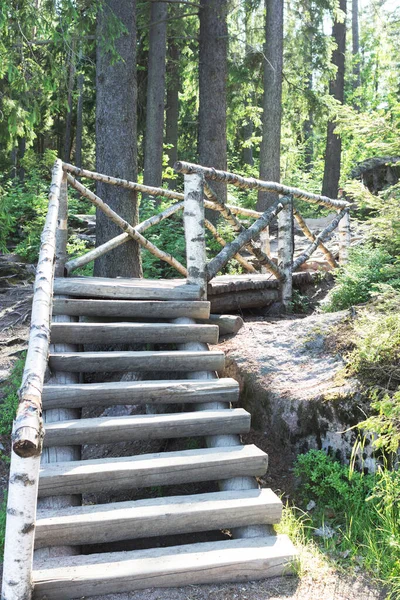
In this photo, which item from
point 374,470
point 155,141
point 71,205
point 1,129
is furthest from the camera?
point 71,205

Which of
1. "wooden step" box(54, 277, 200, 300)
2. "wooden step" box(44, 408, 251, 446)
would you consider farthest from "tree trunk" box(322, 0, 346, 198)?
"wooden step" box(44, 408, 251, 446)

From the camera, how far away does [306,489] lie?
4.21 metres

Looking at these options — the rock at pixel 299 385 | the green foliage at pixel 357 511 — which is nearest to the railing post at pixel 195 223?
the rock at pixel 299 385

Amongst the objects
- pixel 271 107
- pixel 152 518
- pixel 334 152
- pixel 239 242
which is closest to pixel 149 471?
Result: pixel 152 518

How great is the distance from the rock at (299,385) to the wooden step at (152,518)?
0.90 metres

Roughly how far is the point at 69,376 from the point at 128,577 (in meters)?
1.86

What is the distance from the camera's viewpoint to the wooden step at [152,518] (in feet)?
10.9

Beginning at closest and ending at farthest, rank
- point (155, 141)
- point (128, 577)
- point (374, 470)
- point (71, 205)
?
1. point (128, 577)
2. point (374, 470)
3. point (155, 141)
4. point (71, 205)

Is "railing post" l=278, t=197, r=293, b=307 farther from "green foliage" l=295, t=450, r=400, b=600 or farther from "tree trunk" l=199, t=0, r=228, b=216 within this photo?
"tree trunk" l=199, t=0, r=228, b=216

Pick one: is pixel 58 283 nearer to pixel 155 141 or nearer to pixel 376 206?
pixel 376 206

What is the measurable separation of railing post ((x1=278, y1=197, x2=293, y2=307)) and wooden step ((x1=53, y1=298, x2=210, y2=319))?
2.29 metres

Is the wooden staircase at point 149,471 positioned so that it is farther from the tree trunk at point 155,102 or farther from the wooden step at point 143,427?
the tree trunk at point 155,102

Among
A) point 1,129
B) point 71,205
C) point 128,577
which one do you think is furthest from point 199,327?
point 71,205

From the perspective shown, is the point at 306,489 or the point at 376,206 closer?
the point at 306,489
